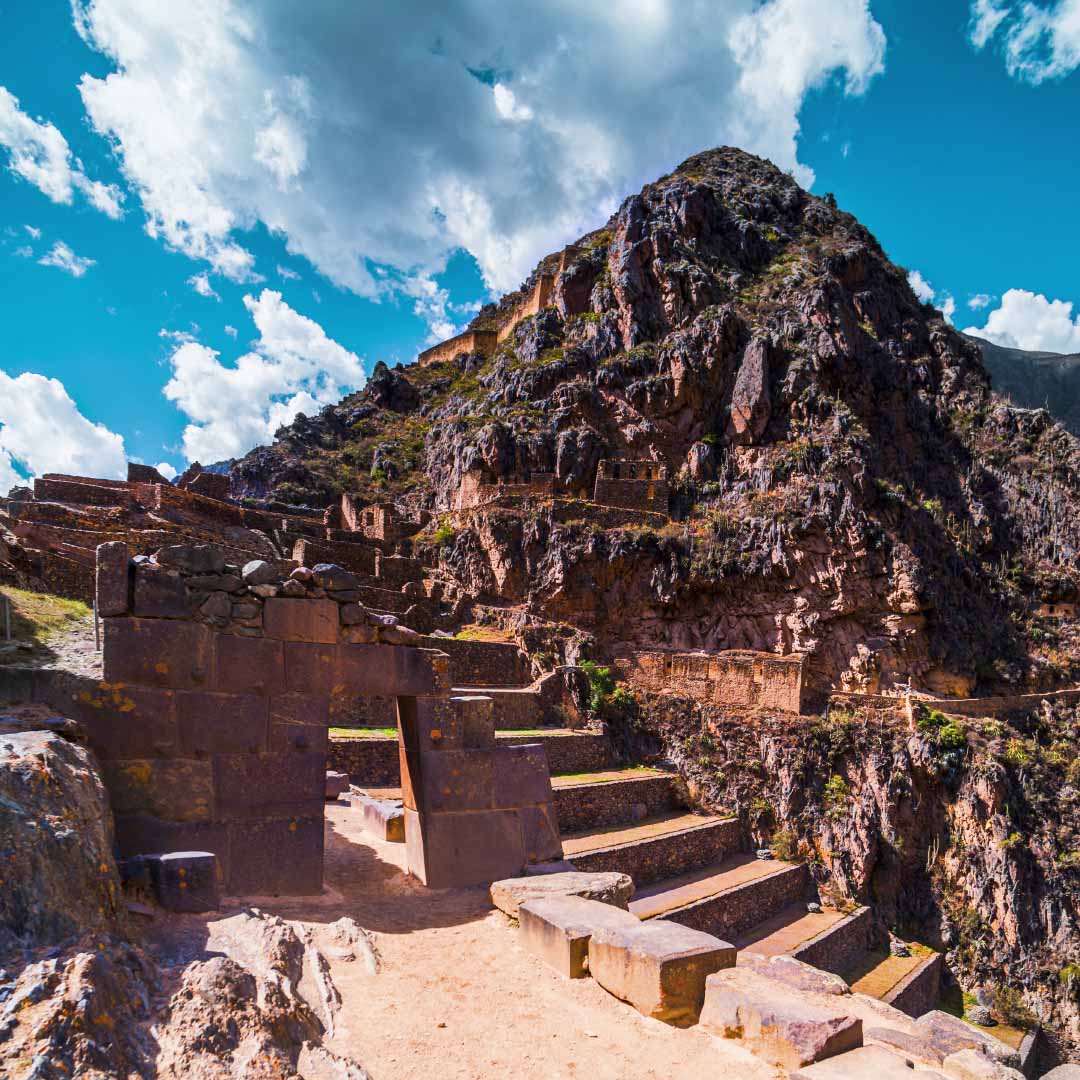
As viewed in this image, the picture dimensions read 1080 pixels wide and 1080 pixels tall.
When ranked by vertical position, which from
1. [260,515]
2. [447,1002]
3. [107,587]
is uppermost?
[260,515]

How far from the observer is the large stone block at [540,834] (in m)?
7.46

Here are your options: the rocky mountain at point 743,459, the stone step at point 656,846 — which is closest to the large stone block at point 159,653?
the stone step at point 656,846

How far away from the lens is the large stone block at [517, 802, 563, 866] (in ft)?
24.5

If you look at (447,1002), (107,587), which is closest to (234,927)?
(447,1002)

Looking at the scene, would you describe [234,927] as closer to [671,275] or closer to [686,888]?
[686,888]

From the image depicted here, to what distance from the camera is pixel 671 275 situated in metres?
41.7

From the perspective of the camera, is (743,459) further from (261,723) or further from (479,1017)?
(479,1017)

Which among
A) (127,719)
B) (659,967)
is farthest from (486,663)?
(659,967)

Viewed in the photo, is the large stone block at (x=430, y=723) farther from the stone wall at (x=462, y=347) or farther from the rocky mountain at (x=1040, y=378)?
the rocky mountain at (x=1040, y=378)

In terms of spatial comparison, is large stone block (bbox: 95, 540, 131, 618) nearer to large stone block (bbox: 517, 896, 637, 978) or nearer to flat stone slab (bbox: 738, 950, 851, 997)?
large stone block (bbox: 517, 896, 637, 978)

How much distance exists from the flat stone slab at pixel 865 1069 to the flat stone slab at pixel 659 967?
0.95 metres

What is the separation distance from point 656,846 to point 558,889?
937cm

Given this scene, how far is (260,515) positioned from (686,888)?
19232mm

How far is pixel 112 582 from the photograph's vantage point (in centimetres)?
561
